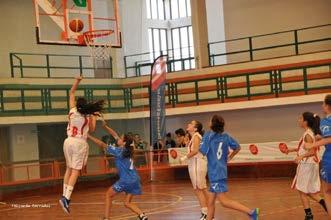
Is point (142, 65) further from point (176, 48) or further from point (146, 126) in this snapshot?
point (176, 48)

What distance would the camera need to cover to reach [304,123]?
Result: 33.4 feet

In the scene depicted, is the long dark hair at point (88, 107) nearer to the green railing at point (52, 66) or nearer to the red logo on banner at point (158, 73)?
the red logo on banner at point (158, 73)

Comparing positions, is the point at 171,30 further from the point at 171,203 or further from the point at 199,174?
the point at 199,174

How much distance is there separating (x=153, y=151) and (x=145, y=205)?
7.57 meters

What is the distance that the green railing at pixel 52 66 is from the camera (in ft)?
89.0

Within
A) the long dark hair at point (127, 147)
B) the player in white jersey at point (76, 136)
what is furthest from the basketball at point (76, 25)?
the player in white jersey at point (76, 136)

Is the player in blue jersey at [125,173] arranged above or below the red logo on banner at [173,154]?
above

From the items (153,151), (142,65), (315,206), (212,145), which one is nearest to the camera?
(212,145)

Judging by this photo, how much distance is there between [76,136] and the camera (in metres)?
10.4

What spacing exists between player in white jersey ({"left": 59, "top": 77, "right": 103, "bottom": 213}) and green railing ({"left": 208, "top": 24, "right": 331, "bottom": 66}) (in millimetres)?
16410

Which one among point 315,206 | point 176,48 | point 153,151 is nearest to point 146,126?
point 153,151

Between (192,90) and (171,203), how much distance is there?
435 inches

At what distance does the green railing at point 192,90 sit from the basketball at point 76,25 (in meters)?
5.35

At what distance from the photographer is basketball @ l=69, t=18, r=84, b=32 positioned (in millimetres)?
19078
